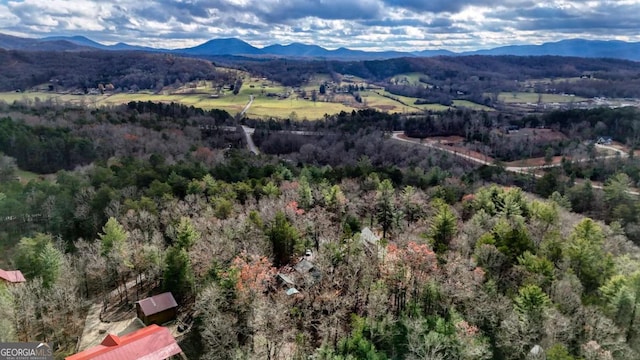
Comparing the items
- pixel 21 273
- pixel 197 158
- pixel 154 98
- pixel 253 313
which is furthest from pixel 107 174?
pixel 154 98

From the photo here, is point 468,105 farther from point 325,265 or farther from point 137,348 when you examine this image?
point 137,348

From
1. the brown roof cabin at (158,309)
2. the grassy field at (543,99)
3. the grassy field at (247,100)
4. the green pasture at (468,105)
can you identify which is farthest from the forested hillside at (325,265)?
the grassy field at (543,99)

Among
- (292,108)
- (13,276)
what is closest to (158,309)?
(13,276)

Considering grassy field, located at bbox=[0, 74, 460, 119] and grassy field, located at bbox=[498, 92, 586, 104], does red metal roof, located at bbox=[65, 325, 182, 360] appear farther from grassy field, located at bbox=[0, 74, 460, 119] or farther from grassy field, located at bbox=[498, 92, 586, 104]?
grassy field, located at bbox=[498, 92, 586, 104]

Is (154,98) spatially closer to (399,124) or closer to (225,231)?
(399,124)

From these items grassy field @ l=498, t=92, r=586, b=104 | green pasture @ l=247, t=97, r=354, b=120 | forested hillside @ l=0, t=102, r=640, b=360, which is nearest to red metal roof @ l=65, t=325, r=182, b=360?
forested hillside @ l=0, t=102, r=640, b=360

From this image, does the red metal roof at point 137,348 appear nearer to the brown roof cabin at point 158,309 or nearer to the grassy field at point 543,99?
the brown roof cabin at point 158,309
